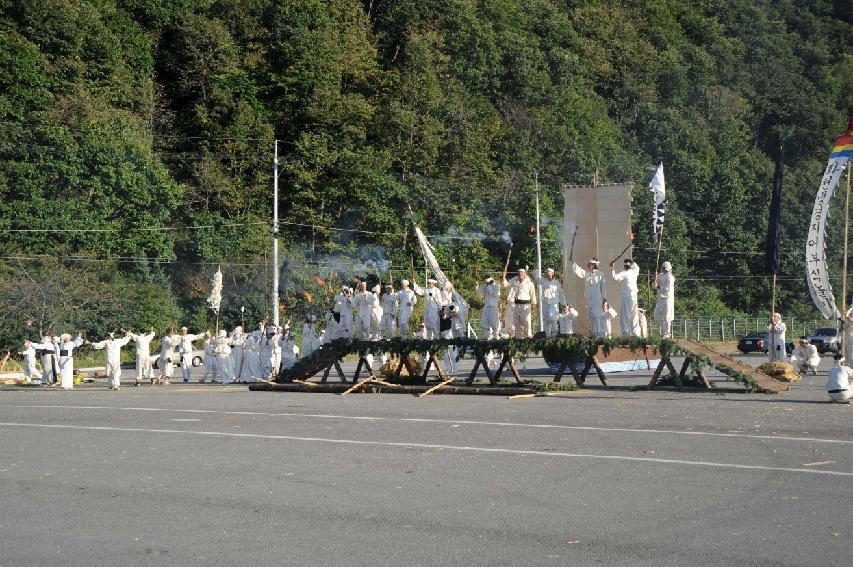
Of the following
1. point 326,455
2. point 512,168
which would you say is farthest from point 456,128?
point 326,455

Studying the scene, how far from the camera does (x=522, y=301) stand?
28453 mm

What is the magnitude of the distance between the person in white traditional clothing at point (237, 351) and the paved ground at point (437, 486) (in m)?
13.9

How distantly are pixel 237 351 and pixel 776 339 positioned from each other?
1724 centimetres

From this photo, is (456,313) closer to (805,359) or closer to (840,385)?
(805,359)

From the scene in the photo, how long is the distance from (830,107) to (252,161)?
158 ft

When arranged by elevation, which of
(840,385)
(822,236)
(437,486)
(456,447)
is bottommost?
(437,486)

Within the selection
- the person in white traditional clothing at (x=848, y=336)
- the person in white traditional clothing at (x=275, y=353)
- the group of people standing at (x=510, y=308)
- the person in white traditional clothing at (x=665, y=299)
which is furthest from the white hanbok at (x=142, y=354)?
the person in white traditional clothing at (x=848, y=336)

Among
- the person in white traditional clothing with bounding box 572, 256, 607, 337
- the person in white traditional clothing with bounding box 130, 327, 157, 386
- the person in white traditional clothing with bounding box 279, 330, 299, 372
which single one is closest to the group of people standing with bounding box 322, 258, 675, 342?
the person in white traditional clothing with bounding box 572, 256, 607, 337

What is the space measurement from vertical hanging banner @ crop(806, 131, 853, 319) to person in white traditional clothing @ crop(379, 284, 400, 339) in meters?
10.6

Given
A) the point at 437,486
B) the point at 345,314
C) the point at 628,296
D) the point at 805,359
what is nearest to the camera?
the point at 437,486

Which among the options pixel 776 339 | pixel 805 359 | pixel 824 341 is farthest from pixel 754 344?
pixel 805 359

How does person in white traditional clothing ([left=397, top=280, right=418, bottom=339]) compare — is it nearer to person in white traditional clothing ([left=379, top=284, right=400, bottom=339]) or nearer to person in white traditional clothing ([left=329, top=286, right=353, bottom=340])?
person in white traditional clothing ([left=379, top=284, right=400, bottom=339])

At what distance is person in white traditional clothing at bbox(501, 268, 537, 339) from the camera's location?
28.5m

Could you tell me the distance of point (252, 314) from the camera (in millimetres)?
55344
